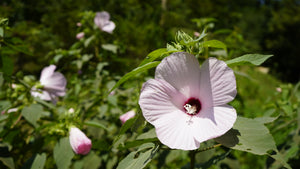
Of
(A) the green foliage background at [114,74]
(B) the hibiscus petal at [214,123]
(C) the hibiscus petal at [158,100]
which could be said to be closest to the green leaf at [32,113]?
(A) the green foliage background at [114,74]

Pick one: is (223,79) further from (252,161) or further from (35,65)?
(35,65)

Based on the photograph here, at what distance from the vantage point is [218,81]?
22.8 inches

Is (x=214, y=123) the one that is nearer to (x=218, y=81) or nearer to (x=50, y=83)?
(x=218, y=81)

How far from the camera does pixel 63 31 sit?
4816 mm

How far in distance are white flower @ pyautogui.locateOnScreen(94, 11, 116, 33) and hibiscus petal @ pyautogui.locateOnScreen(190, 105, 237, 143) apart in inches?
46.1

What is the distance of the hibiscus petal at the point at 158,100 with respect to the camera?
0.59 m

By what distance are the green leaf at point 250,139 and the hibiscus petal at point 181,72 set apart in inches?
5.4

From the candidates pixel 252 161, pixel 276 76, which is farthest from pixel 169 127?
pixel 276 76

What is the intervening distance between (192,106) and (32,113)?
29.0 inches

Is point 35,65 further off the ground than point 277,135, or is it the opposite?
point 277,135

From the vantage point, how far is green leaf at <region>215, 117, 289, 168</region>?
57cm

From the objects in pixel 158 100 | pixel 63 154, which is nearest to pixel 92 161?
pixel 63 154

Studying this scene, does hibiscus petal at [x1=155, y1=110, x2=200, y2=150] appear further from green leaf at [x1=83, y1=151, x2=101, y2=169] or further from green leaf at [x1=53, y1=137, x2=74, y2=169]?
green leaf at [x1=83, y1=151, x2=101, y2=169]

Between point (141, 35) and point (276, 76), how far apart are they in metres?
8.30
